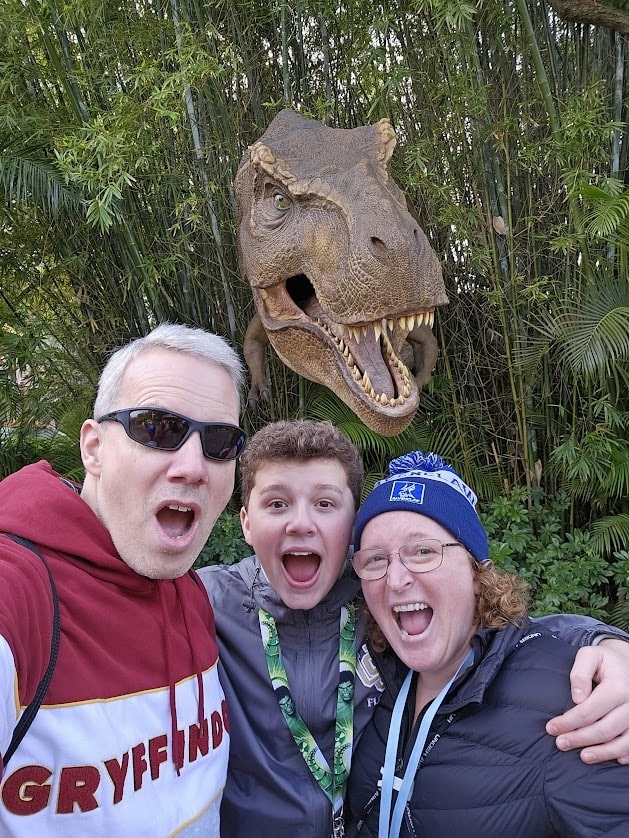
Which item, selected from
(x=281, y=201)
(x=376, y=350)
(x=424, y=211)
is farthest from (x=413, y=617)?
(x=424, y=211)

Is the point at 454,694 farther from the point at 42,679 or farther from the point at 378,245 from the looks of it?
the point at 378,245

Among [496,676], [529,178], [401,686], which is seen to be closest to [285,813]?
[401,686]

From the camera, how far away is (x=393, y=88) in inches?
131

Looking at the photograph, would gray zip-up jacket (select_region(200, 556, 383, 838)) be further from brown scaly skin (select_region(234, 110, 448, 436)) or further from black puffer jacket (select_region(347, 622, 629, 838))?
brown scaly skin (select_region(234, 110, 448, 436))

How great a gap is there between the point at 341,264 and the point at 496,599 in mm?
1618

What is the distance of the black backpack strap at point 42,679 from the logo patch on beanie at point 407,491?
70cm

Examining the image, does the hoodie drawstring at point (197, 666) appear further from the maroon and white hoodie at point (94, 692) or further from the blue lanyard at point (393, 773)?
the blue lanyard at point (393, 773)

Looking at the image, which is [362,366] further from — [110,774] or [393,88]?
[110,774]

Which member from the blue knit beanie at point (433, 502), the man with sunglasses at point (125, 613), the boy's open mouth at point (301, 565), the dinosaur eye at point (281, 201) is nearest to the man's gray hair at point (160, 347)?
the man with sunglasses at point (125, 613)

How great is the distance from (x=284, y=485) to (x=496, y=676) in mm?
575

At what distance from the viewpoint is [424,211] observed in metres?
3.83

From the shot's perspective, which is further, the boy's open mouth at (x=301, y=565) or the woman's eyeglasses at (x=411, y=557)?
the boy's open mouth at (x=301, y=565)

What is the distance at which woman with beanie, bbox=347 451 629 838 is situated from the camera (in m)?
1.19

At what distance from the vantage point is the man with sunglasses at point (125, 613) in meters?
0.98
